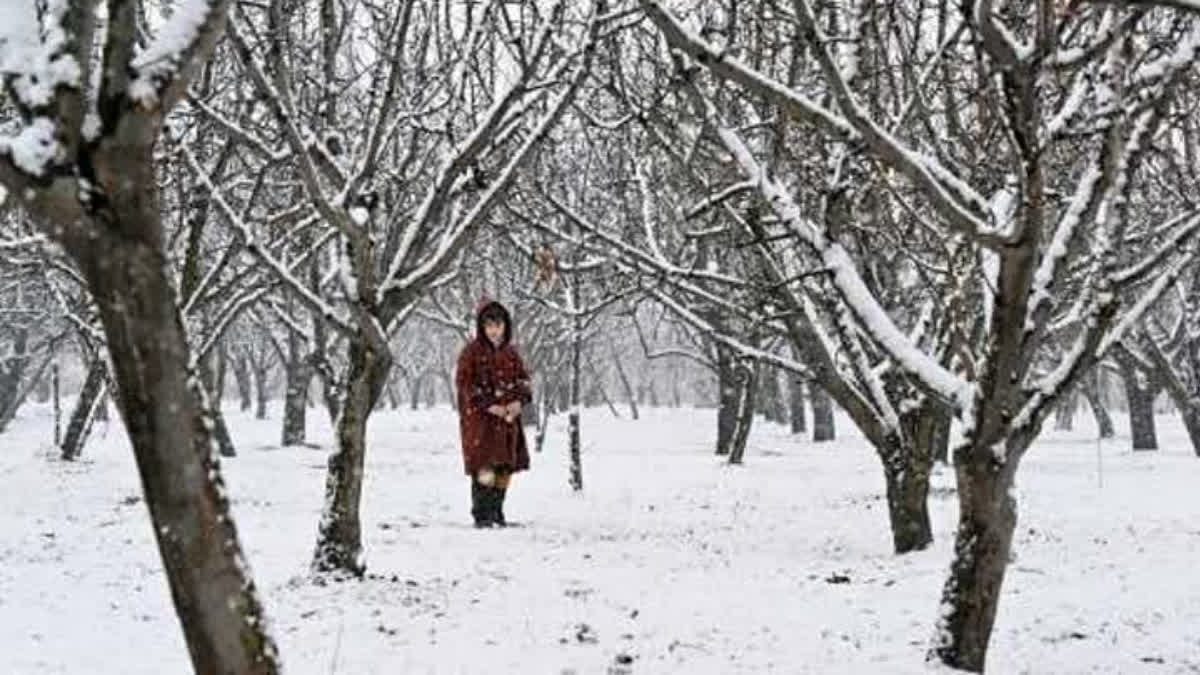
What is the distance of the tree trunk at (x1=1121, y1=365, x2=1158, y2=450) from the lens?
23.7 meters

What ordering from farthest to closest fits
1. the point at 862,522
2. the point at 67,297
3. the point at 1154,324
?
the point at 1154,324
the point at 67,297
the point at 862,522

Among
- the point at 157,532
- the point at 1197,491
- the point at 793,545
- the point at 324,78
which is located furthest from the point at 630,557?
the point at 1197,491

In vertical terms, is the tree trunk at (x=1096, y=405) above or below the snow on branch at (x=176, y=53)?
below

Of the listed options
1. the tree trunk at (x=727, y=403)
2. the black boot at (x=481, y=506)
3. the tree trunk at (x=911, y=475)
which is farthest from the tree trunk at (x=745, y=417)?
the tree trunk at (x=911, y=475)

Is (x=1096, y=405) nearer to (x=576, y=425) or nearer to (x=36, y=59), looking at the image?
(x=576, y=425)

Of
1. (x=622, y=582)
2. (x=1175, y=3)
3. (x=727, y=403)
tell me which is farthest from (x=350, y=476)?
(x=727, y=403)

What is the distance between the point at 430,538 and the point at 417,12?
217 inches

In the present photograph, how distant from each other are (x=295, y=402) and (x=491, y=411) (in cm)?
1367

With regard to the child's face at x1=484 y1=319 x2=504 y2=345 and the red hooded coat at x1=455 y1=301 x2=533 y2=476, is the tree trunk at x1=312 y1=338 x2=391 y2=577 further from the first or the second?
→ the child's face at x1=484 y1=319 x2=504 y2=345

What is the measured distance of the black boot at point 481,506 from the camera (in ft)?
36.7

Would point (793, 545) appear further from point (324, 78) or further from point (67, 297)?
point (67, 297)

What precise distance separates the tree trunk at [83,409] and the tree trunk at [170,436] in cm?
1469

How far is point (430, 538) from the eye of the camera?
33.9ft

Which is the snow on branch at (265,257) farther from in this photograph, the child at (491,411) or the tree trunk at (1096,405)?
the tree trunk at (1096,405)
